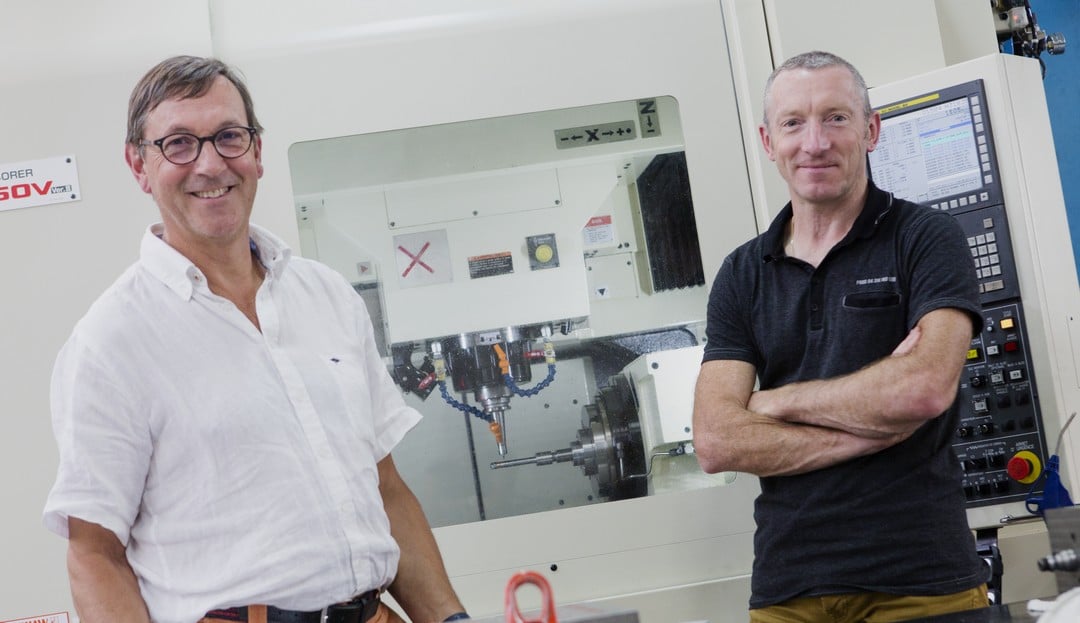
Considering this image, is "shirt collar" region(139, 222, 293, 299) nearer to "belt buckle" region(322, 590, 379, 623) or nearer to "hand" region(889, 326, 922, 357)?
"belt buckle" region(322, 590, 379, 623)

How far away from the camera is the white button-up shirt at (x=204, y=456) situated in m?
1.29

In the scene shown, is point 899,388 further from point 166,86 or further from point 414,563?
point 166,86

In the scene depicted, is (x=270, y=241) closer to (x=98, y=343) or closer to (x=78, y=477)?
(x=98, y=343)

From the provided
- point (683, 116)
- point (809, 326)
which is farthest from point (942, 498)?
A: point (683, 116)

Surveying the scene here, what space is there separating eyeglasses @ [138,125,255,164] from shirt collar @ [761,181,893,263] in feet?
3.01

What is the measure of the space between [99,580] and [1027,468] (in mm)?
1678

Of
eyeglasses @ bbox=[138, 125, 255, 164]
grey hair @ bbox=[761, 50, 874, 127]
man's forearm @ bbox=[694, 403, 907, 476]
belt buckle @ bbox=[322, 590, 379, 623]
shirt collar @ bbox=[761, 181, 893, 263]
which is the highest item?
grey hair @ bbox=[761, 50, 874, 127]

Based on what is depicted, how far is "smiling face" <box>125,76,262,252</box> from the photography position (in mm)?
1413

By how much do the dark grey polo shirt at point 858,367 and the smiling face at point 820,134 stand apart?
7 cm

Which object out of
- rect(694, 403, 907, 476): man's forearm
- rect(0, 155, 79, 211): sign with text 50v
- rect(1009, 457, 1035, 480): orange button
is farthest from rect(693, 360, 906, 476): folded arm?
rect(0, 155, 79, 211): sign with text 50v

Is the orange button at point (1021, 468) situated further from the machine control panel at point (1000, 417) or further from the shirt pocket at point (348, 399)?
the shirt pocket at point (348, 399)

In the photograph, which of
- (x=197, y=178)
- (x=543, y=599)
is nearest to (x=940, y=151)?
(x=197, y=178)

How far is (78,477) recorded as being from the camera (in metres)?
1.26

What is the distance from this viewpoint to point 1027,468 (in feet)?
6.59
